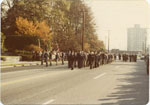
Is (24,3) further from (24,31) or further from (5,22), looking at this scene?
→ (24,31)

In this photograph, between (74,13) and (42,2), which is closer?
(42,2)

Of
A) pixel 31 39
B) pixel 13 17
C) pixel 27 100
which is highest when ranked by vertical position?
pixel 13 17

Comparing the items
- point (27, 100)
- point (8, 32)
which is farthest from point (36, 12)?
point (27, 100)

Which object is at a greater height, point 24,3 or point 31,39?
point 24,3

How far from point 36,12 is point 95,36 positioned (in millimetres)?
17481

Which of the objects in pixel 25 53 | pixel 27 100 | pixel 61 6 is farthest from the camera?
pixel 61 6

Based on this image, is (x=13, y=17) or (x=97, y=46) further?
(x=97, y=46)

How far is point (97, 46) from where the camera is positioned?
233 feet

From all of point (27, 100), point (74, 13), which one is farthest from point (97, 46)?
point (27, 100)

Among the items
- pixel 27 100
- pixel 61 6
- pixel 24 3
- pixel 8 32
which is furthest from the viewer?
pixel 61 6

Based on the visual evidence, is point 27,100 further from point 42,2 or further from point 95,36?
point 95,36

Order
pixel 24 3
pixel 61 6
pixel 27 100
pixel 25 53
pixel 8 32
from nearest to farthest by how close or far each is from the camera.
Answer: pixel 27 100 < pixel 25 53 < pixel 8 32 < pixel 24 3 < pixel 61 6

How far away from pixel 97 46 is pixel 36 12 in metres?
18.5

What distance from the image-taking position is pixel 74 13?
235 feet
